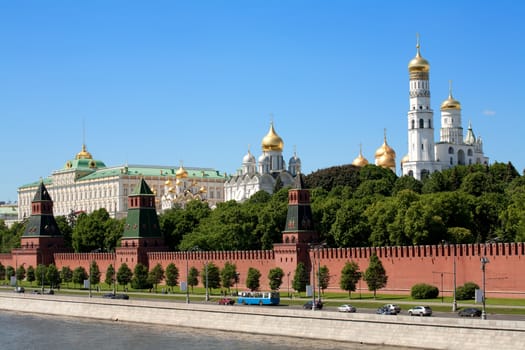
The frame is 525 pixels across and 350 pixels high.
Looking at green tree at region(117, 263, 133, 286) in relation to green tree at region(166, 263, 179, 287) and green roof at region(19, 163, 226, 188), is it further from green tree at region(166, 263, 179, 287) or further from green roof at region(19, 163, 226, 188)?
green roof at region(19, 163, 226, 188)

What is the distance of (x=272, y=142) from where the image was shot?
150 m

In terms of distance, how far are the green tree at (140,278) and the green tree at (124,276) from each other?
724 mm

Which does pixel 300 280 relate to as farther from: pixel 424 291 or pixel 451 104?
pixel 451 104

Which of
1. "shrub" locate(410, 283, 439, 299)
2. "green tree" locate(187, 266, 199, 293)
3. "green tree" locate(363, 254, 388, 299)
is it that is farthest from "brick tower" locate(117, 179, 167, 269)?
"shrub" locate(410, 283, 439, 299)

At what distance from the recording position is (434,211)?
75250 millimetres

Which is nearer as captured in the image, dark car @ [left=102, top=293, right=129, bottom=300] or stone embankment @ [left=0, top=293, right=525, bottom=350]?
stone embankment @ [left=0, top=293, right=525, bottom=350]

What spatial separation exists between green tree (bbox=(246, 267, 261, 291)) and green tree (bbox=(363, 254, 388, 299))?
27.3 ft

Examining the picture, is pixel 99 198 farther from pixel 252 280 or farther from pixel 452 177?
pixel 252 280

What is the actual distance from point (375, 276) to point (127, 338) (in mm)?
15520

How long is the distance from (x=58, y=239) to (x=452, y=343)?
188ft

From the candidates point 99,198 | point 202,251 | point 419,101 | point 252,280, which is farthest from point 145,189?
point 99,198

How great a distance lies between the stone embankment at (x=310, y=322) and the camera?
1728 inches

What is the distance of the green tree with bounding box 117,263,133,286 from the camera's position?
269 feet

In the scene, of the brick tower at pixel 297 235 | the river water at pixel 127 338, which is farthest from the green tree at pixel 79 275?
the river water at pixel 127 338
